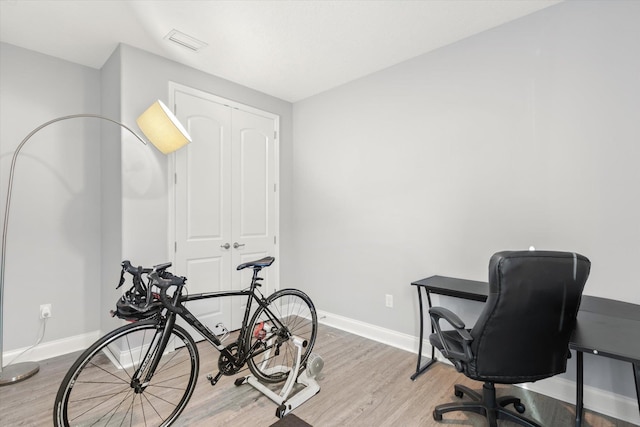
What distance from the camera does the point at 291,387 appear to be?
193 centimetres

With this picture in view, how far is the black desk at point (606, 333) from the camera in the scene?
1.32m

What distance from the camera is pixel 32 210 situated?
2.63m

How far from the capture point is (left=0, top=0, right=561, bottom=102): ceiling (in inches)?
84.2

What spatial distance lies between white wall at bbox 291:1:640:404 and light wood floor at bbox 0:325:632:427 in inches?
16.9

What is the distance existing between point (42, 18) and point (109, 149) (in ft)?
3.37

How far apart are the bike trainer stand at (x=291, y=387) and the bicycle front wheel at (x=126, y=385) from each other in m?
0.47

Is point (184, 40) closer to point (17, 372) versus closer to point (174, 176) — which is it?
point (174, 176)


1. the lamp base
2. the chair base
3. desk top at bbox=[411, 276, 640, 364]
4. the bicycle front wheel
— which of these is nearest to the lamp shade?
the bicycle front wheel

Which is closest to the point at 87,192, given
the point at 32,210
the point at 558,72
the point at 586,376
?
the point at 32,210

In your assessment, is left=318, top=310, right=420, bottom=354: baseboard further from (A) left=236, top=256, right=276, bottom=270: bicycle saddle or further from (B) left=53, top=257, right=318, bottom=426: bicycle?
(A) left=236, top=256, right=276, bottom=270: bicycle saddle

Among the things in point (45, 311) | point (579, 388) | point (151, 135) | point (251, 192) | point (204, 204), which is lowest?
point (579, 388)

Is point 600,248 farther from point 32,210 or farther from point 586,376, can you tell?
point 32,210

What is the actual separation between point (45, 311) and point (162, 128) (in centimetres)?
196

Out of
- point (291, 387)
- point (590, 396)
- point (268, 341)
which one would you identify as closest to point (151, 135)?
point (268, 341)
